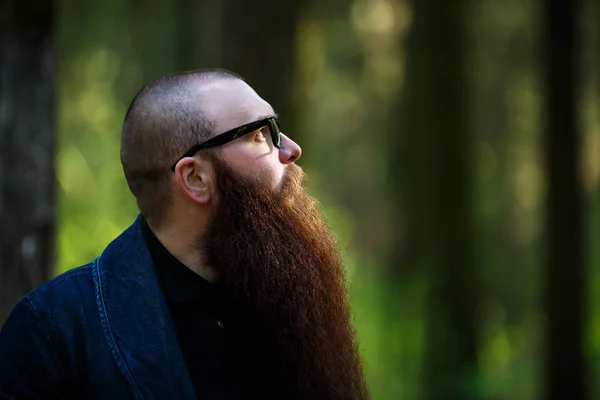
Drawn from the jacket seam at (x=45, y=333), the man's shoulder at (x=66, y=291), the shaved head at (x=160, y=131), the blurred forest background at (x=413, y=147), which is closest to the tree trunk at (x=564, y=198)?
the blurred forest background at (x=413, y=147)

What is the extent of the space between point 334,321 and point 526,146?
1588cm

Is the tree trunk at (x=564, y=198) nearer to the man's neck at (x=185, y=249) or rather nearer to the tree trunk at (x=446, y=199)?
the tree trunk at (x=446, y=199)

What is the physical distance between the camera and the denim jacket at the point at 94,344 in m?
2.14

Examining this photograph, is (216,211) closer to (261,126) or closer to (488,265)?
(261,126)

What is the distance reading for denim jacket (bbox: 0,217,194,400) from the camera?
214 centimetres

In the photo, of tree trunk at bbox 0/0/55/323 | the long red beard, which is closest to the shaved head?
the long red beard

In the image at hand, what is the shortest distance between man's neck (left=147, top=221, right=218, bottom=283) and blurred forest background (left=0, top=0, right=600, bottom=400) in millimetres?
951

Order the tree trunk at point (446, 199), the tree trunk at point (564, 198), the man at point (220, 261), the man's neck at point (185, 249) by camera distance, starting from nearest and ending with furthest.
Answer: the man at point (220, 261), the man's neck at point (185, 249), the tree trunk at point (564, 198), the tree trunk at point (446, 199)

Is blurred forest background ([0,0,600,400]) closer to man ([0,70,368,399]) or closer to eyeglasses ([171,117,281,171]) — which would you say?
man ([0,70,368,399])

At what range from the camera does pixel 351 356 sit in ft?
8.40

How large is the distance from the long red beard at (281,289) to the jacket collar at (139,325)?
243mm

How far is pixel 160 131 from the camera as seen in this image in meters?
2.43

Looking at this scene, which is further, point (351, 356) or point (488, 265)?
point (488, 265)

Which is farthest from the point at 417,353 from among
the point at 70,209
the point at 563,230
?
the point at 70,209
